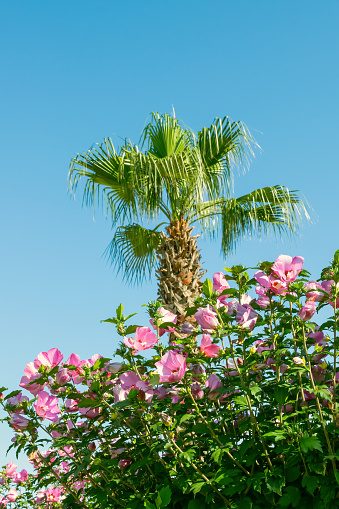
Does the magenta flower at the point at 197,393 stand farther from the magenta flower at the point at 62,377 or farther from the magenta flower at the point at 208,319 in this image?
the magenta flower at the point at 62,377

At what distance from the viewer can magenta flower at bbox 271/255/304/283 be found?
7.30ft

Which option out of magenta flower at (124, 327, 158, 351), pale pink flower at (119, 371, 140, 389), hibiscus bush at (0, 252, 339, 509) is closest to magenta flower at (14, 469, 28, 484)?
hibiscus bush at (0, 252, 339, 509)

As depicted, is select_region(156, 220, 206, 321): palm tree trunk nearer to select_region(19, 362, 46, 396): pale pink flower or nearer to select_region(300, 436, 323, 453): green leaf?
select_region(19, 362, 46, 396): pale pink flower

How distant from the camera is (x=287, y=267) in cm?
225

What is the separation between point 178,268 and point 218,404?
5.08 metres

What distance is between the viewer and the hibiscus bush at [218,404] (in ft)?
6.51

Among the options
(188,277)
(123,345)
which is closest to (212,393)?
(123,345)

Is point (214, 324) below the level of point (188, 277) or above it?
below

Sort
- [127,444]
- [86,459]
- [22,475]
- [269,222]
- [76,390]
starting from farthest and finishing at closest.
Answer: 1. [269,222]
2. [22,475]
3. [76,390]
4. [127,444]
5. [86,459]

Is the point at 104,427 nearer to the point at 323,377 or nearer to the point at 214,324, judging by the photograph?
the point at 214,324

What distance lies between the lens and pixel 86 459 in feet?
7.03

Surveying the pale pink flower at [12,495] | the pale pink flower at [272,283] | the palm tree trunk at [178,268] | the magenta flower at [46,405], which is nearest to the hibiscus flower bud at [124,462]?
the magenta flower at [46,405]

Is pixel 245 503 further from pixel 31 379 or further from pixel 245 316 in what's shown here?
pixel 31 379

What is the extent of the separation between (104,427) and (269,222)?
265 inches
